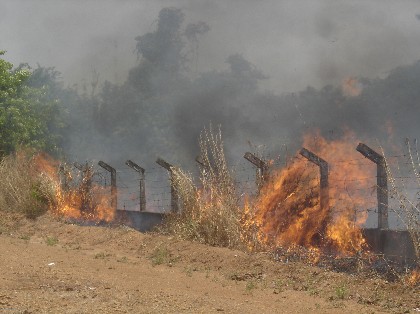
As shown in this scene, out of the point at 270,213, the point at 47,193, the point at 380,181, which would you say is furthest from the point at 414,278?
the point at 47,193

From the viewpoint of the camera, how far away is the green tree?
20734mm

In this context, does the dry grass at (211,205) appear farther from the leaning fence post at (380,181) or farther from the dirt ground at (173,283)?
the leaning fence post at (380,181)

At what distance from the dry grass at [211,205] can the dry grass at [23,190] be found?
632 centimetres

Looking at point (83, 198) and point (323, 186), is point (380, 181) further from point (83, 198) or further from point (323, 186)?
point (83, 198)

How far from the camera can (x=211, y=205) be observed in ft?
30.3

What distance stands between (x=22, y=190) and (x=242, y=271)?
9.32 m

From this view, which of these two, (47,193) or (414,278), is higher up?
(47,193)

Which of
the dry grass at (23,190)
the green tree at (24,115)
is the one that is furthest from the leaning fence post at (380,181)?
the green tree at (24,115)

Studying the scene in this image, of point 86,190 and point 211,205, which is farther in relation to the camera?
point 86,190

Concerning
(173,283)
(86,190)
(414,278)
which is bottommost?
(173,283)

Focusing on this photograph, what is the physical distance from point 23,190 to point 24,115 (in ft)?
25.5

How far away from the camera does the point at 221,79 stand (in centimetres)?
3183

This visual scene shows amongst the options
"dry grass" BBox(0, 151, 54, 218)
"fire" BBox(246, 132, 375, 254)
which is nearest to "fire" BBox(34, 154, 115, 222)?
"dry grass" BBox(0, 151, 54, 218)

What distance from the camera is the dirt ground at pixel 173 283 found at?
18.8 feet
